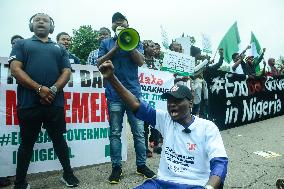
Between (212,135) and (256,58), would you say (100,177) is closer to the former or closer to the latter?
(212,135)

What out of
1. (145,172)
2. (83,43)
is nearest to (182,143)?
(145,172)

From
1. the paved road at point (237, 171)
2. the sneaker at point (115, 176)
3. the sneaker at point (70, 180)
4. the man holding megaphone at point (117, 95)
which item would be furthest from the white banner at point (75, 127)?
the sneaker at point (115, 176)

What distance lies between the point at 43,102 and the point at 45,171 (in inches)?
48.1

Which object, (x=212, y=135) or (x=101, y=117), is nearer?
(x=212, y=135)

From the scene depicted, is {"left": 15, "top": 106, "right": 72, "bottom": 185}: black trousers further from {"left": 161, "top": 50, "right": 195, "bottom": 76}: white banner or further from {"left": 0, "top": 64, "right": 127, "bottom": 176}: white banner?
{"left": 161, "top": 50, "right": 195, "bottom": 76}: white banner

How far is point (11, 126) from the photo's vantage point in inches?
186

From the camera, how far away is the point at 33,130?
4176 mm

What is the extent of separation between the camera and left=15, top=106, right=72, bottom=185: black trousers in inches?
161

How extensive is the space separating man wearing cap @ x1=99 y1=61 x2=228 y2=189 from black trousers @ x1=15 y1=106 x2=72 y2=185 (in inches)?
57.2

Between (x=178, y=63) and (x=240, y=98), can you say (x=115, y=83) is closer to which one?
(x=178, y=63)

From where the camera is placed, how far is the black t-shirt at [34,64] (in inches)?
162

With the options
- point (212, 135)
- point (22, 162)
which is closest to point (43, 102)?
point (22, 162)

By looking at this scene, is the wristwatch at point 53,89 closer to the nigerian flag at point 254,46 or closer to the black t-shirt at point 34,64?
the black t-shirt at point 34,64

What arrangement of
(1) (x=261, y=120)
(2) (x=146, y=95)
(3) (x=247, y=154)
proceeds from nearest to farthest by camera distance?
(3) (x=247, y=154)
(2) (x=146, y=95)
(1) (x=261, y=120)
